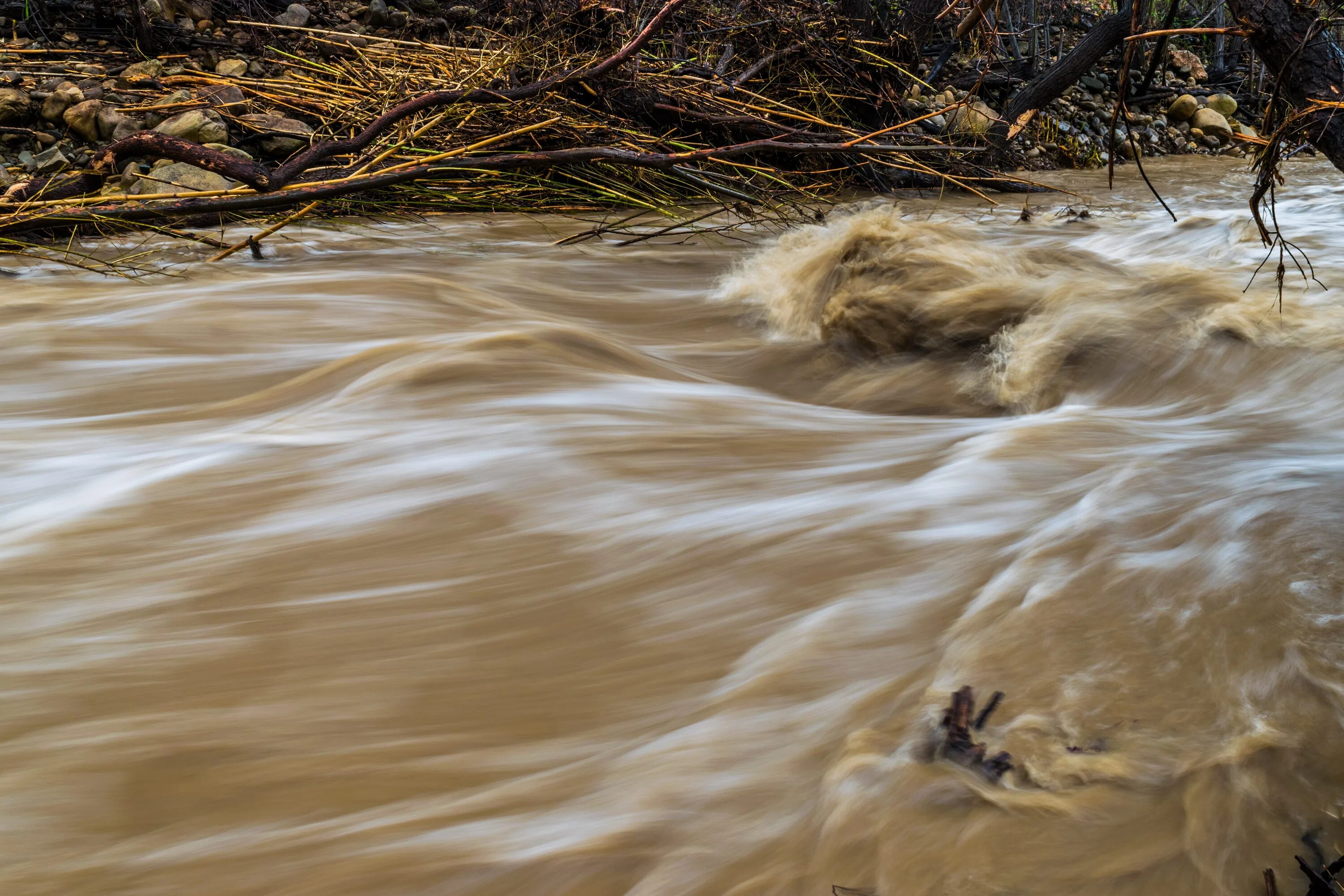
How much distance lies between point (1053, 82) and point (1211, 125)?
3877mm

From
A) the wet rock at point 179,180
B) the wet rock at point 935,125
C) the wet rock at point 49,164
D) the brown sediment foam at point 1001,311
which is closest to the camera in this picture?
the brown sediment foam at point 1001,311

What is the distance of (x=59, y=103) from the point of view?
5281 mm

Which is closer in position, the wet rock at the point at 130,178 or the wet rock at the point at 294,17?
the wet rock at the point at 130,178

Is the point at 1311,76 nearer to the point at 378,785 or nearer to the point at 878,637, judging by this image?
the point at 878,637

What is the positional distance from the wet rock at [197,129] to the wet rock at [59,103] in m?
0.58

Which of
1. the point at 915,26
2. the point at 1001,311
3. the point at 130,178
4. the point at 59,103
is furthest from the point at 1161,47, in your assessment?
the point at 915,26

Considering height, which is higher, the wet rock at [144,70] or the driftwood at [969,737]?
the wet rock at [144,70]

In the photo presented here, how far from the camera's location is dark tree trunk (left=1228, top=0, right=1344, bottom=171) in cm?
A: 205

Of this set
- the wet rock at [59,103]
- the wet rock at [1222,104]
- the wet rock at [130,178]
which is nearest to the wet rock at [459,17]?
the wet rock at [59,103]

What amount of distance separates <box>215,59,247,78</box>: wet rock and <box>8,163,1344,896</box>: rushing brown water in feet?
11.6

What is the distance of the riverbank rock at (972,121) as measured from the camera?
7.39 meters

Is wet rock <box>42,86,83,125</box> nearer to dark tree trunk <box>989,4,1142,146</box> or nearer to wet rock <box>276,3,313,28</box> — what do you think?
wet rock <box>276,3,313,28</box>

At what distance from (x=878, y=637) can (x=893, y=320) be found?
5.61 feet

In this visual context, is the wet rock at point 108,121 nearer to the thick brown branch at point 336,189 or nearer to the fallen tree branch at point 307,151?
the fallen tree branch at point 307,151
